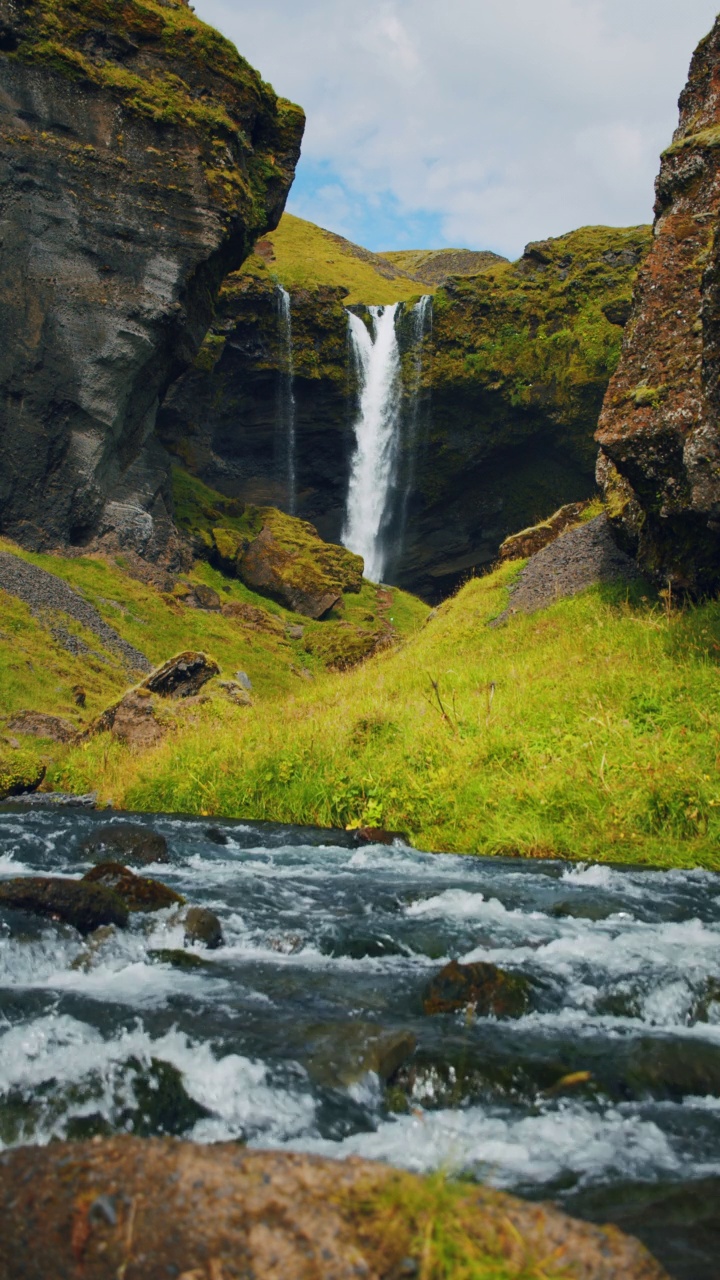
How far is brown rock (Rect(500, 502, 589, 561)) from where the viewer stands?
29.5 metres

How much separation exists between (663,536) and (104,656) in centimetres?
2273

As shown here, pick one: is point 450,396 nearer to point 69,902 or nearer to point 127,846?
point 127,846

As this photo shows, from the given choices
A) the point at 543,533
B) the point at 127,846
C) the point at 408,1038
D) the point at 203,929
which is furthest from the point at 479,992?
the point at 543,533

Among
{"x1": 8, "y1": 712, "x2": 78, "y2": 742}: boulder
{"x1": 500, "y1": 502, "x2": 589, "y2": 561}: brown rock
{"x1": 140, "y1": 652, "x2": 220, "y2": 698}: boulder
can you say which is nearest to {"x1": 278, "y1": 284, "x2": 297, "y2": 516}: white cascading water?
{"x1": 500, "y1": 502, "x2": 589, "y2": 561}: brown rock

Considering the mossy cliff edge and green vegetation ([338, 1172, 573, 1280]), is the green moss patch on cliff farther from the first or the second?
green vegetation ([338, 1172, 573, 1280])

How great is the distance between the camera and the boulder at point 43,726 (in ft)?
73.3

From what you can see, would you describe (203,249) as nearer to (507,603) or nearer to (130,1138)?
(507,603)

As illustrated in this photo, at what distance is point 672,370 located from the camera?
60.0 ft

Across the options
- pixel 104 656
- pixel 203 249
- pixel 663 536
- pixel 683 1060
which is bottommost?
pixel 104 656

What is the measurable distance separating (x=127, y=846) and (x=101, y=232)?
40.9 m

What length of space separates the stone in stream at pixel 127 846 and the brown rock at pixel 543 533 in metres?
20.2

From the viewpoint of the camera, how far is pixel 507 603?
987 inches

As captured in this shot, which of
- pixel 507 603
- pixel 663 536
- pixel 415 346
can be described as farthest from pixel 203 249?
pixel 663 536

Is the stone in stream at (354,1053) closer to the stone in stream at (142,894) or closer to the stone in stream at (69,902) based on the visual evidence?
the stone in stream at (69,902)
